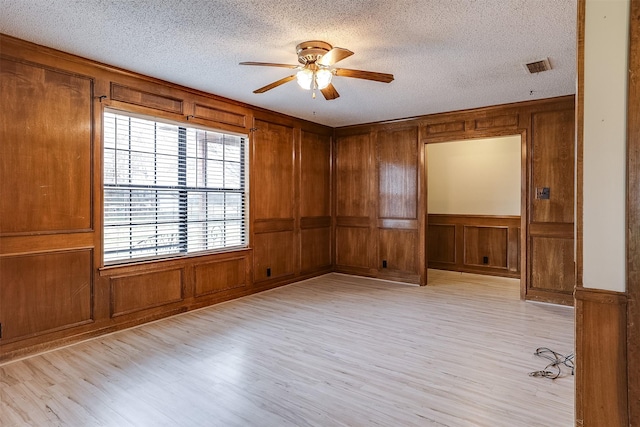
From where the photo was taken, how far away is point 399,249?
5836 mm

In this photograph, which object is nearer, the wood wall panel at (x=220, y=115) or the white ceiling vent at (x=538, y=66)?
the white ceiling vent at (x=538, y=66)

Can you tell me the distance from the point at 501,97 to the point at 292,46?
2.98 m

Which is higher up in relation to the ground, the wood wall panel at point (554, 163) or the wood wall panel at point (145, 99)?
the wood wall panel at point (145, 99)

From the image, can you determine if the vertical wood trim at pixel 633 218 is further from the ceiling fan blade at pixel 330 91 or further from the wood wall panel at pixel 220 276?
the wood wall panel at pixel 220 276

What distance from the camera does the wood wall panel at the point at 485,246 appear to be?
6242 millimetres

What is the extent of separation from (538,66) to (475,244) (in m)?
3.77

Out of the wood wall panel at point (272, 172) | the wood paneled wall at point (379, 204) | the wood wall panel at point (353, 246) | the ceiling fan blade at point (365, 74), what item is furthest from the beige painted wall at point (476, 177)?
the ceiling fan blade at point (365, 74)

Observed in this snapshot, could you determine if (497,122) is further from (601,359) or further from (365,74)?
(601,359)

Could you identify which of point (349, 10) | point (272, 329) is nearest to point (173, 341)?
point (272, 329)

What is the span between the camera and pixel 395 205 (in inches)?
231

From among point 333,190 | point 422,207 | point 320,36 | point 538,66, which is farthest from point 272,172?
point 538,66

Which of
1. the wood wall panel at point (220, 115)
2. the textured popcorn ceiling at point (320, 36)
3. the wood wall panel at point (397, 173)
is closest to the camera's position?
the textured popcorn ceiling at point (320, 36)

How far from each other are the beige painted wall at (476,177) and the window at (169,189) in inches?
159

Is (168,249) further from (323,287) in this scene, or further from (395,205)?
(395,205)
